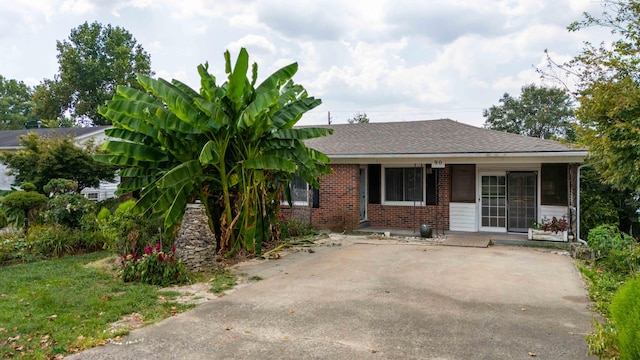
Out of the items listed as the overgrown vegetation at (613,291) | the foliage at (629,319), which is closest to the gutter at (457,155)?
the overgrown vegetation at (613,291)

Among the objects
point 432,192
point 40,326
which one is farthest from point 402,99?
point 40,326

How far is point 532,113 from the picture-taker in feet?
104

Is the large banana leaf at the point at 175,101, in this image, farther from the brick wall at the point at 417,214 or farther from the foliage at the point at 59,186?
the brick wall at the point at 417,214

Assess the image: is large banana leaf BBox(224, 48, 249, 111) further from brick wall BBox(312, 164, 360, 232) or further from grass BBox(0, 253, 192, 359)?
brick wall BBox(312, 164, 360, 232)

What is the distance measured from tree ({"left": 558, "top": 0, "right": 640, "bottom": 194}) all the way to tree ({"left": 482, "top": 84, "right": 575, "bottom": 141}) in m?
24.0

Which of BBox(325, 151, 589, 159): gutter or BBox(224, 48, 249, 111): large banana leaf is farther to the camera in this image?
BBox(325, 151, 589, 159): gutter

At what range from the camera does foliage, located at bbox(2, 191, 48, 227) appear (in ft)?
34.5

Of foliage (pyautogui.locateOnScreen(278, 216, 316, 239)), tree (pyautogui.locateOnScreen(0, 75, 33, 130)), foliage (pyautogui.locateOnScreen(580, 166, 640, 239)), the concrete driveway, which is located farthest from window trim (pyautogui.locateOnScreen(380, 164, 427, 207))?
tree (pyautogui.locateOnScreen(0, 75, 33, 130))

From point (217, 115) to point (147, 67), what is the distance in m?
30.1

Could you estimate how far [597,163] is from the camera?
9.86 metres

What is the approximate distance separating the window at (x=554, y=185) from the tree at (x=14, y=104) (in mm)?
51305

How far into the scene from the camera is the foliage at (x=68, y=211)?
Answer: 34.2ft

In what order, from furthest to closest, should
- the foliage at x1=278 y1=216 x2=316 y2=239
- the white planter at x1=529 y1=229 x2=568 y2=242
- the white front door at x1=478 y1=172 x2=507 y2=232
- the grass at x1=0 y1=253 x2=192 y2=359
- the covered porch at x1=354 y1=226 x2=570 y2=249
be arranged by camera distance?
the white front door at x1=478 y1=172 x2=507 y2=232, the foliage at x1=278 y1=216 x2=316 y2=239, the white planter at x1=529 y1=229 x2=568 y2=242, the covered porch at x1=354 y1=226 x2=570 y2=249, the grass at x1=0 y1=253 x2=192 y2=359

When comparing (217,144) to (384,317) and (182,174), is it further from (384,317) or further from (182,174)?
(384,317)
